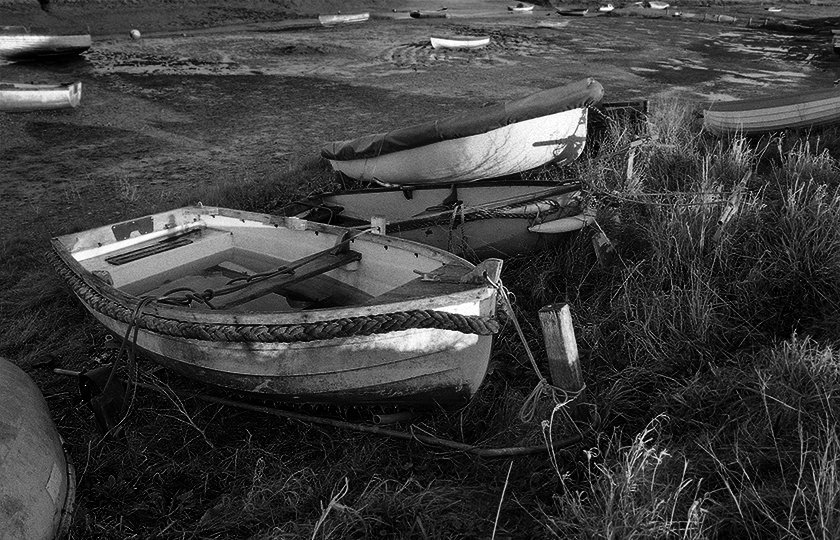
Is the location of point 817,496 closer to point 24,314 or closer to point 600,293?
point 600,293

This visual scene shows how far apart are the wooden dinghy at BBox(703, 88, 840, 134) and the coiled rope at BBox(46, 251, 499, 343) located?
541 centimetres

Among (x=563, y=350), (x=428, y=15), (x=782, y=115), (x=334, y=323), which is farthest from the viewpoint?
(x=428, y=15)

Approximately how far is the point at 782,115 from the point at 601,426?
5702 millimetres

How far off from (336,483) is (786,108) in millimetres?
6763

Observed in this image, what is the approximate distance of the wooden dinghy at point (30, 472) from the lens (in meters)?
2.72

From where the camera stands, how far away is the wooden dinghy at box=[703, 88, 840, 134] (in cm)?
726

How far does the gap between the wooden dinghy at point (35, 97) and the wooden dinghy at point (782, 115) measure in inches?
420

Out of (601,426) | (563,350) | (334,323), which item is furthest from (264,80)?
(601,426)

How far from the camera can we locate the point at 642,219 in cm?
531

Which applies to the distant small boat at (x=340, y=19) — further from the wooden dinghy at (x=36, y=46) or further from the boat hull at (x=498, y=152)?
the boat hull at (x=498, y=152)

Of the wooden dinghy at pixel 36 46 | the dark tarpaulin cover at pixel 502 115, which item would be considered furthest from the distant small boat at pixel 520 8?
the dark tarpaulin cover at pixel 502 115

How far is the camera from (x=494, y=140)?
655 cm

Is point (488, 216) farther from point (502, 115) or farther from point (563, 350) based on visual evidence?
point (563, 350)

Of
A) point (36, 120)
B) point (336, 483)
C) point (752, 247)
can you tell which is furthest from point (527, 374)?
point (36, 120)
